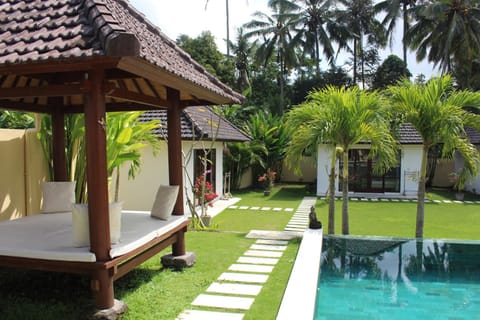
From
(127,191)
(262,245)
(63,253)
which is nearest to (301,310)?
(63,253)

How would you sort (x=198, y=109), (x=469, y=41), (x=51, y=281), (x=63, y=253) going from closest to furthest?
(x=63, y=253)
(x=51, y=281)
(x=198, y=109)
(x=469, y=41)

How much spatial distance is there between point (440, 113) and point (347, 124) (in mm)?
1799

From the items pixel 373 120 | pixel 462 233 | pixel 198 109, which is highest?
pixel 198 109

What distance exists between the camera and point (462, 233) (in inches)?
405

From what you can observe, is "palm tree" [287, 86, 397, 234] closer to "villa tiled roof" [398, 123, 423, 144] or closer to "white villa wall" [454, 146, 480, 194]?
"villa tiled roof" [398, 123, 423, 144]

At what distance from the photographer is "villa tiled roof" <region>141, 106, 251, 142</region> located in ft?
42.1

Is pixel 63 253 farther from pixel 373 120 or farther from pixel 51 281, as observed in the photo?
pixel 373 120

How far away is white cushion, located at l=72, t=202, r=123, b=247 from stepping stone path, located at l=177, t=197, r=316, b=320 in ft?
4.05

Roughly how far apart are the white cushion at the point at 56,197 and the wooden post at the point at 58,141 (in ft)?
0.86

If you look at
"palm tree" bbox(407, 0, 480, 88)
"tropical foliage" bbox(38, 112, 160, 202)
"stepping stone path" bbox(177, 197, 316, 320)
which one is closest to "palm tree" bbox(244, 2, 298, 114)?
"palm tree" bbox(407, 0, 480, 88)

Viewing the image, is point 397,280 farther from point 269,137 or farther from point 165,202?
point 269,137

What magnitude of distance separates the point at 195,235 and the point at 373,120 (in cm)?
457

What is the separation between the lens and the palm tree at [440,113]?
780cm

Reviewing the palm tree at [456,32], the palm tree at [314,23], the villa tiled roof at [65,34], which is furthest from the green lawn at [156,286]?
the palm tree at [314,23]
